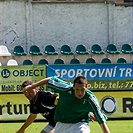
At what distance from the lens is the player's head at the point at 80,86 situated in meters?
6.95

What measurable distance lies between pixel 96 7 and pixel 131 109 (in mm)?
13642

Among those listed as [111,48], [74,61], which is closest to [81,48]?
[111,48]

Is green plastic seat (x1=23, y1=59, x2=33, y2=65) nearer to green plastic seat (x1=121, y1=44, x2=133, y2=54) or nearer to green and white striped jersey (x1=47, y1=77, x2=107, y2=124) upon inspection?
green plastic seat (x1=121, y1=44, x2=133, y2=54)

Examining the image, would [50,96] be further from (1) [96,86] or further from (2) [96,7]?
(2) [96,7]

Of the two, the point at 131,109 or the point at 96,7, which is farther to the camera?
the point at 96,7

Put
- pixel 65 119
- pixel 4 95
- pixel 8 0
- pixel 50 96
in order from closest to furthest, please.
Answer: pixel 65 119, pixel 50 96, pixel 4 95, pixel 8 0

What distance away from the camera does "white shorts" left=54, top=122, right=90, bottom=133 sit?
733cm

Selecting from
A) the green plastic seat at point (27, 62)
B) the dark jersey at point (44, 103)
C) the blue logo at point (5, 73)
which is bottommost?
the dark jersey at point (44, 103)

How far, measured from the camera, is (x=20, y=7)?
99.3ft

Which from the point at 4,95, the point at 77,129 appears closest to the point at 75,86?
the point at 77,129

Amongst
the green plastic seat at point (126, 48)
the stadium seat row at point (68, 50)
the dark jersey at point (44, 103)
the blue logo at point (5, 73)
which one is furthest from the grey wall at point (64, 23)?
the dark jersey at point (44, 103)

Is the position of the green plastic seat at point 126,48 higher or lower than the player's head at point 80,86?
higher

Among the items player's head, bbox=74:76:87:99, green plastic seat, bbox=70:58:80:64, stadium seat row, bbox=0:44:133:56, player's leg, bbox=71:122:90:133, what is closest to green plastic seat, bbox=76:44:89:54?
stadium seat row, bbox=0:44:133:56

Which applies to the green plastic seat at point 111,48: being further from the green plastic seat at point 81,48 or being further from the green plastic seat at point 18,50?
the green plastic seat at point 18,50
